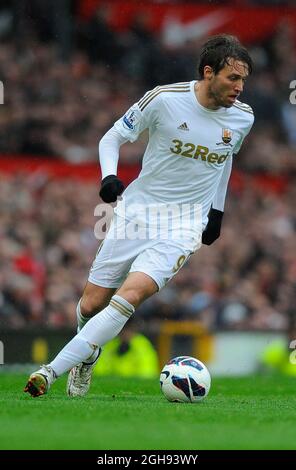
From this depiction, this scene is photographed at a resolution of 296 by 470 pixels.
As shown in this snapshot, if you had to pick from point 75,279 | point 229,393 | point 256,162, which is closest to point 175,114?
point 229,393

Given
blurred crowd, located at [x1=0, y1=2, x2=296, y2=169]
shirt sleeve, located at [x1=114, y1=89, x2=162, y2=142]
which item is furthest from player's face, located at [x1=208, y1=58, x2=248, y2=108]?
blurred crowd, located at [x1=0, y1=2, x2=296, y2=169]

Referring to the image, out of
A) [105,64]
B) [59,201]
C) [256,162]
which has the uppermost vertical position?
[105,64]

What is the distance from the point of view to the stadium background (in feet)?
53.6

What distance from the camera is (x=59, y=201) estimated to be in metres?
17.6

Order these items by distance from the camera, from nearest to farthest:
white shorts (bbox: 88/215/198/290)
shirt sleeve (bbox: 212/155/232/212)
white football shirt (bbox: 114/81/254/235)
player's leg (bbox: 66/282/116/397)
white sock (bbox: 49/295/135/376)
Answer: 1. white sock (bbox: 49/295/135/376)
2. white shorts (bbox: 88/215/198/290)
3. white football shirt (bbox: 114/81/254/235)
4. player's leg (bbox: 66/282/116/397)
5. shirt sleeve (bbox: 212/155/232/212)

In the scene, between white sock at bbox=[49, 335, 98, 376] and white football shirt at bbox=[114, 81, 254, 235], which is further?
white football shirt at bbox=[114, 81, 254, 235]

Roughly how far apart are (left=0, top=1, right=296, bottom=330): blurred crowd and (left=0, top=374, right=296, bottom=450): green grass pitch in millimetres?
7382

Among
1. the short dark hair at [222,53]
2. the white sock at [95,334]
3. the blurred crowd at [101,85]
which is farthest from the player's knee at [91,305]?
the blurred crowd at [101,85]

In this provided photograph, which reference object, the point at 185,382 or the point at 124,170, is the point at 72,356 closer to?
the point at 185,382

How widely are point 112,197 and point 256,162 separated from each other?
493 inches

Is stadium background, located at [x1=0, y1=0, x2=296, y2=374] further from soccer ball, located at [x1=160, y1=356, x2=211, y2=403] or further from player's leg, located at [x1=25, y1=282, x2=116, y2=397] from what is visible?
soccer ball, located at [x1=160, y1=356, x2=211, y2=403]

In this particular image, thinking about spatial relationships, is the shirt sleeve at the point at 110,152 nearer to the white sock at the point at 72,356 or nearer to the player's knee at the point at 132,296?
the player's knee at the point at 132,296
